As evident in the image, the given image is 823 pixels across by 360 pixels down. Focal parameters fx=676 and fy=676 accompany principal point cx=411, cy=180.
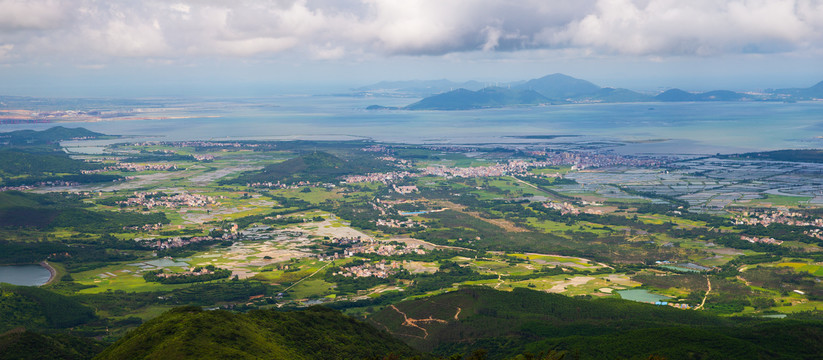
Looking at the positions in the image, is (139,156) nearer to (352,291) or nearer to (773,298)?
(352,291)

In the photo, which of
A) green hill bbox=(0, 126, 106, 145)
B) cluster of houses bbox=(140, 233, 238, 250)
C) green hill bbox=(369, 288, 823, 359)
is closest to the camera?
green hill bbox=(369, 288, 823, 359)

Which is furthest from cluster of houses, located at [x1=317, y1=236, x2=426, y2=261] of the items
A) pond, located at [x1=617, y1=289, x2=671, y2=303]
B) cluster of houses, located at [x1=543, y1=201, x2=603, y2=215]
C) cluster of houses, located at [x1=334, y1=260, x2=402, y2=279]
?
cluster of houses, located at [x1=543, y1=201, x2=603, y2=215]

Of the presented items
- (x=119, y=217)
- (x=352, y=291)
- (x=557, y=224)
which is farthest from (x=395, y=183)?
(x=352, y=291)

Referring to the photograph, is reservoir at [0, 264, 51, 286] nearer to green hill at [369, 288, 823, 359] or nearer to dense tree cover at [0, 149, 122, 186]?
green hill at [369, 288, 823, 359]

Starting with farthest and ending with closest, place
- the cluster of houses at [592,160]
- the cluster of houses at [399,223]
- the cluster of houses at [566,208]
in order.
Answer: the cluster of houses at [592,160], the cluster of houses at [566,208], the cluster of houses at [399,223]

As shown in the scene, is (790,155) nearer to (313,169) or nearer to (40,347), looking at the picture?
(313,169)

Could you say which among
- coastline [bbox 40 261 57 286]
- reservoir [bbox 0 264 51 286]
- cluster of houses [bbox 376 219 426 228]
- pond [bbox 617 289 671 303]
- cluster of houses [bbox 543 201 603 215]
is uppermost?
cluster of houses [bbox 543 201 603 215]

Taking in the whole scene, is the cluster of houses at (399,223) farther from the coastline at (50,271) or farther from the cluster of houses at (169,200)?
the coastline at (50,271)

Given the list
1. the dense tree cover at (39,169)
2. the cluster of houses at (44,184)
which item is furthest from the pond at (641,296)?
the dense tree cover at (39,169)
